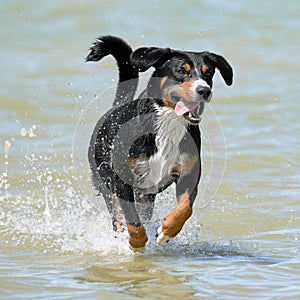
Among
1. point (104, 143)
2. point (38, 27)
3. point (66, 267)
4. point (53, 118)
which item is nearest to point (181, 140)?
point (104, 143)

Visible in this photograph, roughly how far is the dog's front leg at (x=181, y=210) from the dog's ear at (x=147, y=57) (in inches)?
31.1

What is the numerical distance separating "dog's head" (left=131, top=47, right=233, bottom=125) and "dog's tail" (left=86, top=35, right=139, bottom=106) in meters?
0.47

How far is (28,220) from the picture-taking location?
7.55 metres

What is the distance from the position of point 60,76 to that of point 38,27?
10.3ft

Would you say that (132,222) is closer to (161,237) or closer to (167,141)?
(161,237)

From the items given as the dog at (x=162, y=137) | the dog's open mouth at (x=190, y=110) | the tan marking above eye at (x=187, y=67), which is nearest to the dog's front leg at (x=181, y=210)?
the dog at (x=162, y=137)

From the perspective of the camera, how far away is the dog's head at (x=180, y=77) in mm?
6059

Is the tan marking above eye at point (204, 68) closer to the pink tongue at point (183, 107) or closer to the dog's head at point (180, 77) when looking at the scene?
the dog's head at point (180, 77)

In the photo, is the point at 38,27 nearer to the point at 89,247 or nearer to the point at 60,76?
the point at 60,76

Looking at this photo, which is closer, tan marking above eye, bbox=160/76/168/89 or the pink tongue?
the pink tongue

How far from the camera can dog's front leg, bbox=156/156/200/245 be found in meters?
6.14

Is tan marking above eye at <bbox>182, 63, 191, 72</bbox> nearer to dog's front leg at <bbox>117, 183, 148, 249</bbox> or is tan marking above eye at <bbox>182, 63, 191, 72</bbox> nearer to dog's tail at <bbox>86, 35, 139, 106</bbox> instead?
dog's tail at <bbox>86, 35, 139, 106</bbox>

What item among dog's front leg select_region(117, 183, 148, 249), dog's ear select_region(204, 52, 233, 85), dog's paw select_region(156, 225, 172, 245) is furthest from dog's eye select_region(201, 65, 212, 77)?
dog's paw select_region(156, 225, 172, 245)

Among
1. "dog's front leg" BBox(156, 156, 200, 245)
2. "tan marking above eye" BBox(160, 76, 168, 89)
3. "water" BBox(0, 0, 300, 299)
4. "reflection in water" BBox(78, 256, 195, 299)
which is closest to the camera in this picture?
"reflection in water" BBox(78, 256, 195, 299)
